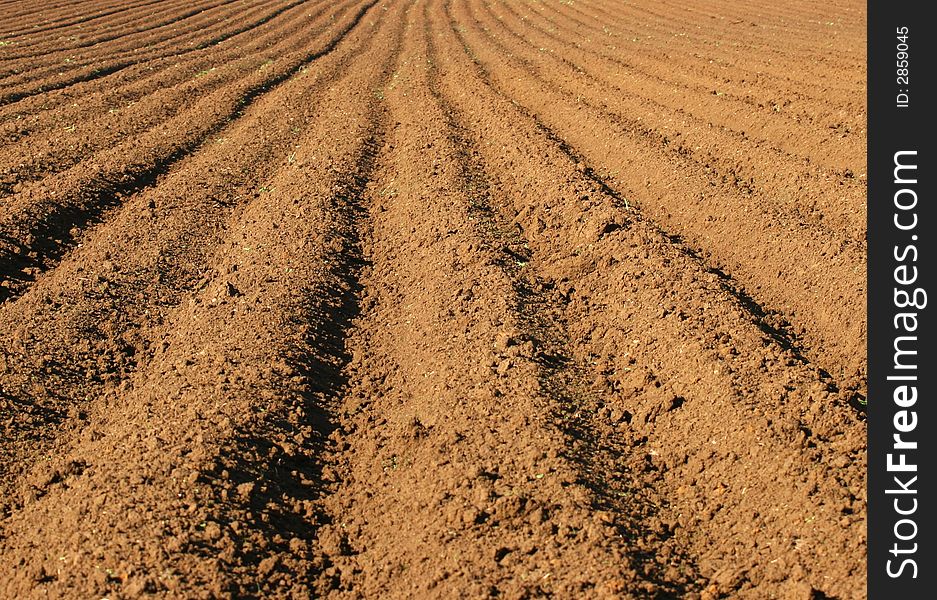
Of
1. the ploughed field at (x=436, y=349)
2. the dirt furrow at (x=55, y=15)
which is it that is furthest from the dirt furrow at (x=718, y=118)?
the dirt furrow at (x=55, y=15)

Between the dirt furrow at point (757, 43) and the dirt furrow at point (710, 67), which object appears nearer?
the dirt furrow at point (710, 67)

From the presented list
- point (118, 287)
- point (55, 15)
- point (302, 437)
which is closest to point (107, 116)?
point (118, 287)

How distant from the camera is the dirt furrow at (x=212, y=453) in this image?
376 cm

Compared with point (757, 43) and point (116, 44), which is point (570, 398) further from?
point (116, 44)

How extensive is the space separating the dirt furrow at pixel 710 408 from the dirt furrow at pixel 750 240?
49 centimetres

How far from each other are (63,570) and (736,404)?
3.65 metres

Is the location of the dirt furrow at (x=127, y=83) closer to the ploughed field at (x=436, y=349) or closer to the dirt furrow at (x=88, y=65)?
the ploughed field at (x=436, y=349)

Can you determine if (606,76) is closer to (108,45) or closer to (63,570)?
(108,45)

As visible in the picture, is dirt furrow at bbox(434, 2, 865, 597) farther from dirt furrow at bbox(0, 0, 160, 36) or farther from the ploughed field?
dirt furrow at bbox(0, 0, 160, 36)

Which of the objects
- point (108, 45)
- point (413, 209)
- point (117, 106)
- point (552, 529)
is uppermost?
point (108, 45)

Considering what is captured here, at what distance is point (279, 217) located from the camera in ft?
26.0

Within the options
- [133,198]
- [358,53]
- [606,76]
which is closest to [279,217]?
[133,198]

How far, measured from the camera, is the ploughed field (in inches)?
152

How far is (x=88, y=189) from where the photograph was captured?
8.64m
